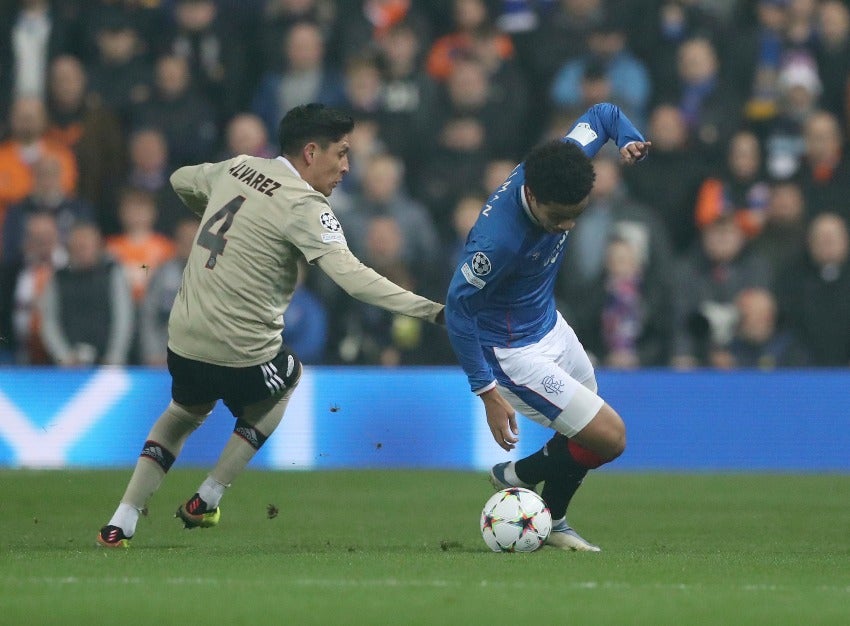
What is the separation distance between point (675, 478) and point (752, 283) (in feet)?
6.36

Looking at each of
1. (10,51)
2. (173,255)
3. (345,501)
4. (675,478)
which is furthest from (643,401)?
(10,51)

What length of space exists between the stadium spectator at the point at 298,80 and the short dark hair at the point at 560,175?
749 centimetres

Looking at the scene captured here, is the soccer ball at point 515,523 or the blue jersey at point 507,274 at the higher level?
the blue jersey at point 507,274

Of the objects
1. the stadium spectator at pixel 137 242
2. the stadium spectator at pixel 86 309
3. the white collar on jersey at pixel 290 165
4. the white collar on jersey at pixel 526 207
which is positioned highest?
the white collar on jersey at pixel 526 207

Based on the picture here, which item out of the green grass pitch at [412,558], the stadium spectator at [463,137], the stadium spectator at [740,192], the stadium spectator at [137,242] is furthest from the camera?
the stadium spectator at [463,137]

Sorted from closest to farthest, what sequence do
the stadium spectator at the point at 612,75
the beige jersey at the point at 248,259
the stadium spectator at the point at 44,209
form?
the beige jersey at the point at 248,259, the stadium spectator at the point at 44,209, the stadium spectator at the point at 612,75

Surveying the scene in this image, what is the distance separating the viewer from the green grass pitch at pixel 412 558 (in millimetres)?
5883

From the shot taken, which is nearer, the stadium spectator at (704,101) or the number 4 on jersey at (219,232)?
the number 4 on jersey at (219,232)

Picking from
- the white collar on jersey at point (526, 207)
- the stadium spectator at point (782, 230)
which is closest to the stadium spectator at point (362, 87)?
the stadium spectator at point (782, 230)

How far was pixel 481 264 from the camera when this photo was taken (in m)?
7.61

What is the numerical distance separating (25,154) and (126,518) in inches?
294

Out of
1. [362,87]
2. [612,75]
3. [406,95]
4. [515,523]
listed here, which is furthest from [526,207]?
[612,75]

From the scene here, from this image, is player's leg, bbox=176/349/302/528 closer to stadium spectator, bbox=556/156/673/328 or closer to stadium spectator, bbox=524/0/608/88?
stadium spectator, bbox=556/156/673/328

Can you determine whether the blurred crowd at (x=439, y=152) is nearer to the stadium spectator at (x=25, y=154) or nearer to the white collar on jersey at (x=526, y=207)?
the stadium spectator at (x=25, y=154)
